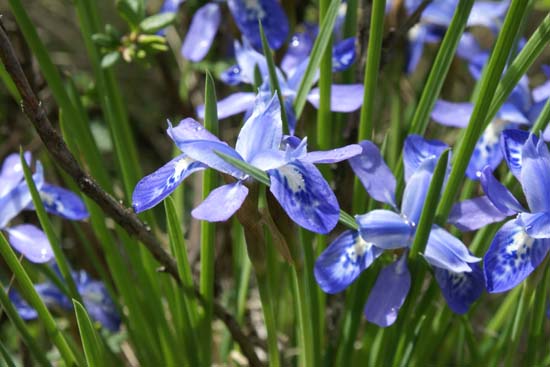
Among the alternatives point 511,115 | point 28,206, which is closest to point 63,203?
point 28,206

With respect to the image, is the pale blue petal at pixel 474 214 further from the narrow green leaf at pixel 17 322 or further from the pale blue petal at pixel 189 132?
the narrow green leaf at pixel 17 322

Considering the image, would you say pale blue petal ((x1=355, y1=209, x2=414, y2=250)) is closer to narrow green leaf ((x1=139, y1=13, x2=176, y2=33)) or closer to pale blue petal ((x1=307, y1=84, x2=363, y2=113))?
pale blue petal ((x1=307, y1=84, x2=363, y2=113))

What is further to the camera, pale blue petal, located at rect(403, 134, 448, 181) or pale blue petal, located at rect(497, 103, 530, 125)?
pale blue petal, located at rect(497, 103, 530, 125)

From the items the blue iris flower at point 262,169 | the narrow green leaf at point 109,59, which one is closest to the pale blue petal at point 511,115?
the blue iris flower at point 262,169

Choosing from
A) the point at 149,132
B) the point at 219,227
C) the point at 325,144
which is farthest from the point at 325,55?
the point at 149,132

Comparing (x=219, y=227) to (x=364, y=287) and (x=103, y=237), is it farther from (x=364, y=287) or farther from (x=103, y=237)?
(x=364, y=287)

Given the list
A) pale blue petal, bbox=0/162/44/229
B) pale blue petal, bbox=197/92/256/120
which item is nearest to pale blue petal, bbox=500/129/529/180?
pale blue petal, bbox=197/92/256/120

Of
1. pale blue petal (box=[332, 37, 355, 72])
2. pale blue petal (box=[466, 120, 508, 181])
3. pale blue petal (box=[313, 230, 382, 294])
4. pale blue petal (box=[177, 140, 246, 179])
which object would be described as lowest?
pale blue petal (box=[466, 120, 508, 181])
